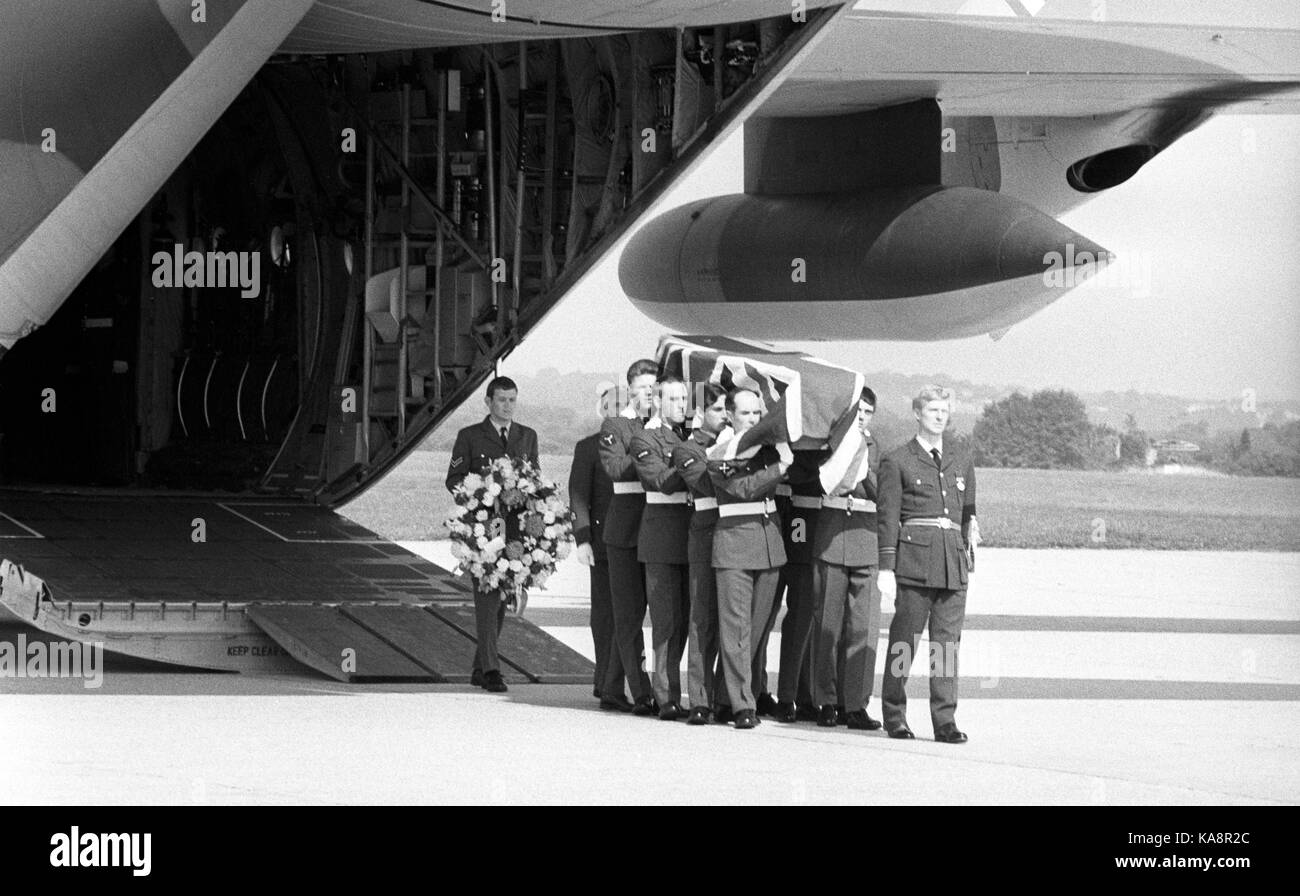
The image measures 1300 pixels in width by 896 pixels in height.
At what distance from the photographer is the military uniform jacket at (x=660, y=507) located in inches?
394

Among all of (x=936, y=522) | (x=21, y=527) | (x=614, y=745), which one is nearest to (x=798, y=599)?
(x=936, y=522)

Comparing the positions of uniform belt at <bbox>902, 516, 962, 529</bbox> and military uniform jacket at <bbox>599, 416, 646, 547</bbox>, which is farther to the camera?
military uniform jacket at <bbox>599, 416, 646, 547</bbox>

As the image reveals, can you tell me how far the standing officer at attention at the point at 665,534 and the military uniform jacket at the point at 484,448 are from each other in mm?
1365

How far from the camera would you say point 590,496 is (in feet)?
35.1

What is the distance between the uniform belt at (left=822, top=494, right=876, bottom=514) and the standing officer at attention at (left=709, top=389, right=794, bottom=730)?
294 mm

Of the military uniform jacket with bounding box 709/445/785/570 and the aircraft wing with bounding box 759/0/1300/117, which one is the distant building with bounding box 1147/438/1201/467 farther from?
the military uniform jacket with bounding box 709/445/785/570

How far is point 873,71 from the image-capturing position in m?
16.2

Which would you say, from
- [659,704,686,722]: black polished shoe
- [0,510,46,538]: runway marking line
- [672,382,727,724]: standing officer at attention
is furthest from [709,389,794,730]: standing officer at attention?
[0,510,46,538]: runway marking line

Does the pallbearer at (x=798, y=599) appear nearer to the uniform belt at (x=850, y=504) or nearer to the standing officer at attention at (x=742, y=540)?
the uniform belt at (x=850, y=504)

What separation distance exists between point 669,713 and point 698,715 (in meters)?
0.21

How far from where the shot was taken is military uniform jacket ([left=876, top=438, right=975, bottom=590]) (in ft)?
30.4

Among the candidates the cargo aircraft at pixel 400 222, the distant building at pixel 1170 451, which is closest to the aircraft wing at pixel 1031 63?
the cargo aircraft at pixel 400 222
